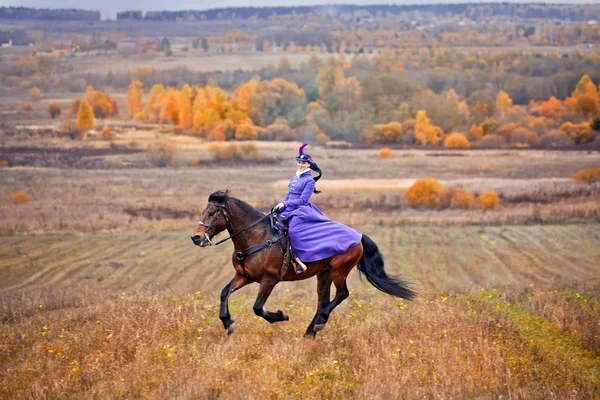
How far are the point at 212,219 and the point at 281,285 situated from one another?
1351 centimetres

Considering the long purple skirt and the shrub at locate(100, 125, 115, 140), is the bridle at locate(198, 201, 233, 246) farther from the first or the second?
the shrub at locate(100, 125, 115, 140)

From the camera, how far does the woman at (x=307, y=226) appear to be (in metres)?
10.1

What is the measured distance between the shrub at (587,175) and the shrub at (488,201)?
259 inches

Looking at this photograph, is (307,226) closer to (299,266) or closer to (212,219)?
(299,266)

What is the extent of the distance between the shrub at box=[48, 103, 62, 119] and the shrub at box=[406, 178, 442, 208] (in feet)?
114

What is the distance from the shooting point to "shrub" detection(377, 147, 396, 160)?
73.3 meters

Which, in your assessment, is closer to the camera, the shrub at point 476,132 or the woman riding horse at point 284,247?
the woman riding horse at point 284,247

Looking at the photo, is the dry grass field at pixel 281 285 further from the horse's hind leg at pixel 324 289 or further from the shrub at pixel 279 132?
the shrub at pixel 279 132

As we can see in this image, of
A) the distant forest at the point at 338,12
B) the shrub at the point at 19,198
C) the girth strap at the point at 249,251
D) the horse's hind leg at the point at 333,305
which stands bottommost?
the shrub at the point at 19,198

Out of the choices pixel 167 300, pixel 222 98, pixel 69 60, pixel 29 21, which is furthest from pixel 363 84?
pixel 167 300

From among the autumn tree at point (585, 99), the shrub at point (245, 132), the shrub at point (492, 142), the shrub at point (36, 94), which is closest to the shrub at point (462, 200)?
the shrub at point (492, 142)

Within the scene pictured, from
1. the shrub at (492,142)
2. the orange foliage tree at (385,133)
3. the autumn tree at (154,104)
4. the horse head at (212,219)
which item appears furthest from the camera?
the orange foliage tree at (385,133)

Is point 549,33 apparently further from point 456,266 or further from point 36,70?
point 456,266

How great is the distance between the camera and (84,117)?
222 feet
